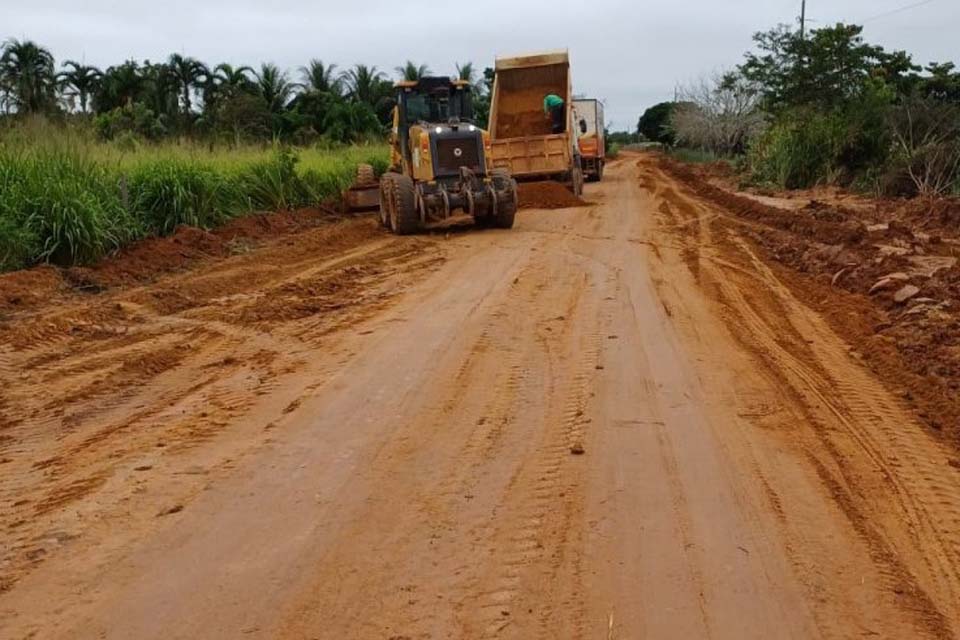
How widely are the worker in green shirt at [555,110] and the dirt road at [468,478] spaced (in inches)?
547

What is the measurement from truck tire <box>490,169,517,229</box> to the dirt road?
6.68 meters

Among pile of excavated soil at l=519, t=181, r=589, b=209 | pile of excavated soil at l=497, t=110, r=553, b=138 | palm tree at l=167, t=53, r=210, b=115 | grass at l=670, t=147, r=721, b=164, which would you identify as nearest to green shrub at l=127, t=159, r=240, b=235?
pile of excavated soil at l=519, t=181, r=589, b=209

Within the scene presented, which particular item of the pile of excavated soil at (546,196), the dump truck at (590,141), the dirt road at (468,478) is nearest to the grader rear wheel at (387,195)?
the pile of excavated soil at (546,196)

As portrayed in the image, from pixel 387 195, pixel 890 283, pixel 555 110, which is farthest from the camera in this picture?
pixel 555 110

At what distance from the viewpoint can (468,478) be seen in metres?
4.65

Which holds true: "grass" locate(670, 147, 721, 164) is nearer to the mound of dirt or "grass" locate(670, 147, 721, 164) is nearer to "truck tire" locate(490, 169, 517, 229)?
"truck tire" locate(490, 169, 517, 229)

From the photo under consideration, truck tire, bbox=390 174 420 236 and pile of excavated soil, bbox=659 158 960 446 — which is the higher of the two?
truck tire, bbox=390 174 420 236

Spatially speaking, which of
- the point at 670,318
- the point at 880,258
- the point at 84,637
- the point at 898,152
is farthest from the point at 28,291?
the point at 898,152

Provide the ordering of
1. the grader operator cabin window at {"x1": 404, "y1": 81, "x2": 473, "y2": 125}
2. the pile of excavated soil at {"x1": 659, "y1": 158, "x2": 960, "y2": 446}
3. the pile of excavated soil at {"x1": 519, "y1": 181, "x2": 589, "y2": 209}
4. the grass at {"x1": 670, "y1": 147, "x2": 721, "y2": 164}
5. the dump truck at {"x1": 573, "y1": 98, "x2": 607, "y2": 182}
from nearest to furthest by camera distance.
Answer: the pile of excavated soil at {"x1": 659, "y1": 158, "x2": 960, "y2": 446} < the grader operator cabin window at {"x1": 404, "y1": 81, "x2": 473, "y2": 125} < the pile of excavated soil at {"x1": 519, "y1": 181, "x2": 589, "y2": 209} < the dump truck at {"x1": 573, "y1": 98, "x2": 607, "y2": 182} < the grass at {"x1": 670, "y1": 147, "x2": 721, "y2": 164}

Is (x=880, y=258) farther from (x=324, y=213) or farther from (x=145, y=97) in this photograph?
(x=145, y=97)

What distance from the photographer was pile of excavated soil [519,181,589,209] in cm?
2088

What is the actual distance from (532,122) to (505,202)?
26.6 ft

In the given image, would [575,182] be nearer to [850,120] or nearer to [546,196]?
[546,196]

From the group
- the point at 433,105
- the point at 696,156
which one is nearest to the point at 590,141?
the point at 433,105
